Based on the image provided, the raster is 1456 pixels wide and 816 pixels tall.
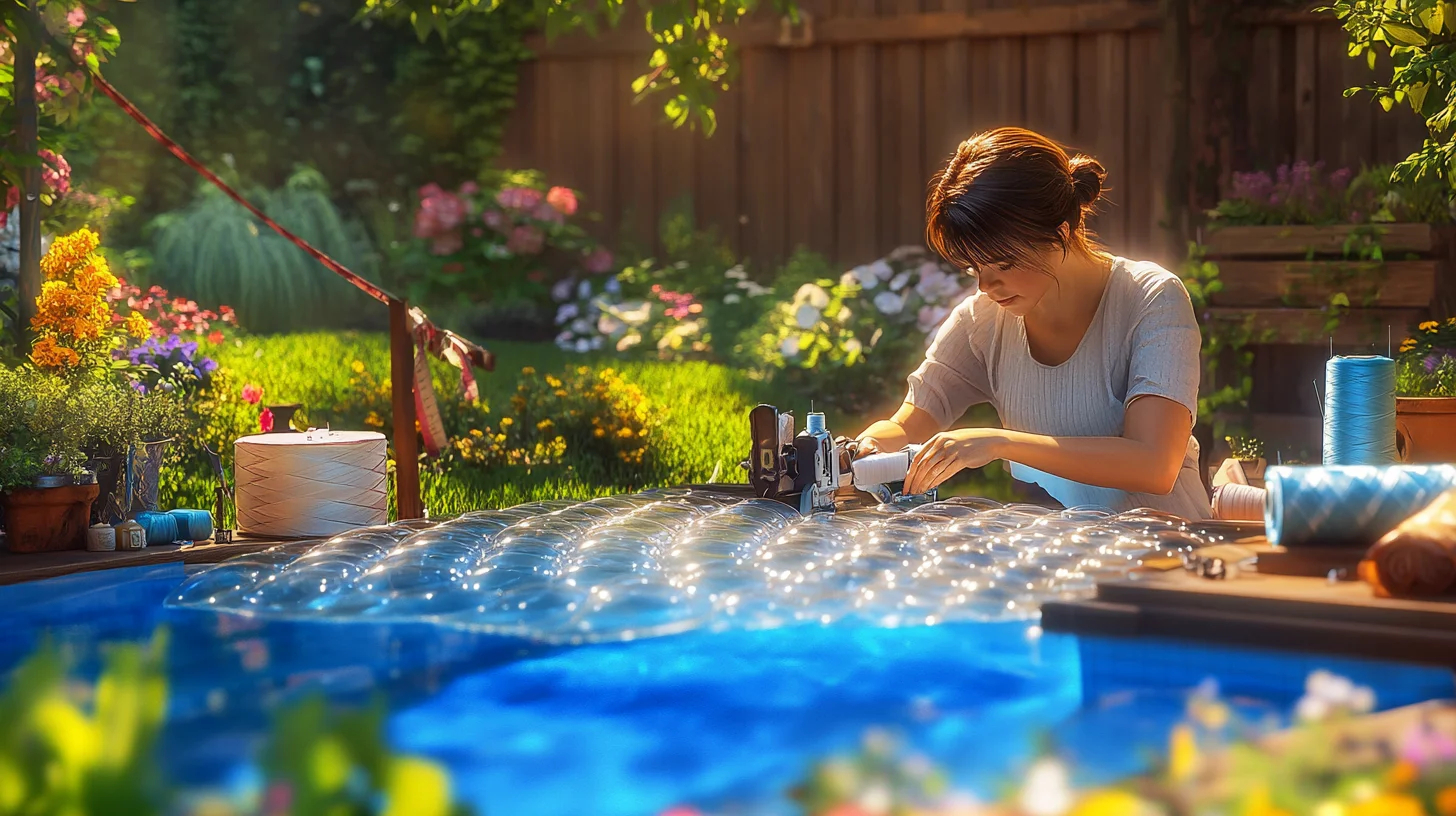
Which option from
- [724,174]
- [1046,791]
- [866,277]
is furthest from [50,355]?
[724,174]

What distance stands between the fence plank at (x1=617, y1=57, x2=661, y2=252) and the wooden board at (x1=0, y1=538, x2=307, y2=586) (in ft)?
19.3

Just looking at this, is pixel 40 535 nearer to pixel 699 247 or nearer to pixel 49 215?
pixel 49 215

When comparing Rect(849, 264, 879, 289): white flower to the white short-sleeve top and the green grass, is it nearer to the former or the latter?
the green grass

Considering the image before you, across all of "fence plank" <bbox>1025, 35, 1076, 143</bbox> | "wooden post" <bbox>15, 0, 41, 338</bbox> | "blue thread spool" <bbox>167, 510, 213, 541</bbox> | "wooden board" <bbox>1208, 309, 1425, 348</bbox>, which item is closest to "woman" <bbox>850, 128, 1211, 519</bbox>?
"blue thread spool" <bbox>167, 510, 213, 541</bbox>

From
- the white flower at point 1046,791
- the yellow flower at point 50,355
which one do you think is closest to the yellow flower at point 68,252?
the yellow flower at point 50,355

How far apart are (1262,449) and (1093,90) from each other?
219 centimetres

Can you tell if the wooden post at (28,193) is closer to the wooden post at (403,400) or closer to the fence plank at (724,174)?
the wooden post at (403,400)

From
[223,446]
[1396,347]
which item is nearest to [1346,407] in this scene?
[1396,347]

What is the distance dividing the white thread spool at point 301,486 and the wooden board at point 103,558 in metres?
0.10

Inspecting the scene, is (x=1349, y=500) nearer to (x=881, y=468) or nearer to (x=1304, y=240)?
(x=881, y=468)

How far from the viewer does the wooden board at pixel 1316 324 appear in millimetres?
5391

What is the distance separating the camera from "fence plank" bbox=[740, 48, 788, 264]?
319 inches

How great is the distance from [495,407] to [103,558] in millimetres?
3058

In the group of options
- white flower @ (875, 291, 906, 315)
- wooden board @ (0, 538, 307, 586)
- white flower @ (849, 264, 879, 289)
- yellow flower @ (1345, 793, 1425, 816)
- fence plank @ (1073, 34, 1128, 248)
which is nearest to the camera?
yellow flower @ (1345, 793, 1425, 816)
